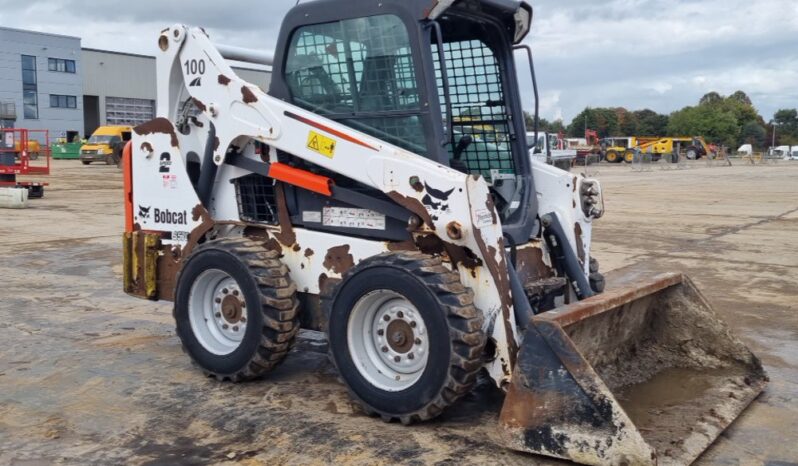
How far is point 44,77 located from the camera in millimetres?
65625

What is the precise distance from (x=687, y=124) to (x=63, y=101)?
2821 inches

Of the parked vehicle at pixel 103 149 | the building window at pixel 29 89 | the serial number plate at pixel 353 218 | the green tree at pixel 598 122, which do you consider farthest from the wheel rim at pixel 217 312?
the green tree at pixel 598 122

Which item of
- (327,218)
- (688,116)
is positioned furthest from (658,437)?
(688,116)

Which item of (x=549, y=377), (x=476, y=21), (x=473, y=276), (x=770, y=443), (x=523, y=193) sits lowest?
(x=770, y=443)

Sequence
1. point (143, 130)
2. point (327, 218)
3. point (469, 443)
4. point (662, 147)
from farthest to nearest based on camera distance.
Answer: point (662, 147) → point (143, 130) → point (327, 218) → point (469, 443)

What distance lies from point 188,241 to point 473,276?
238 cm

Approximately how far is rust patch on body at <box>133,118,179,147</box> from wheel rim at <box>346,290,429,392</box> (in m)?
2.14

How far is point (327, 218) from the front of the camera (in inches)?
212

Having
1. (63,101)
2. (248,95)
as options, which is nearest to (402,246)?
(248,95)

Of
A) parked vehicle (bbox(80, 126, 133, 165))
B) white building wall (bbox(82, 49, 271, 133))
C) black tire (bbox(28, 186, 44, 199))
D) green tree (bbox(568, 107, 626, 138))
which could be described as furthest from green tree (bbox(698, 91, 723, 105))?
black tire (bbox(28, 186, 44, 199))

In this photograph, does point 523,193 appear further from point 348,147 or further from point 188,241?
point 188,241

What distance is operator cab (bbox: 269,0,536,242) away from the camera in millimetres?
5012

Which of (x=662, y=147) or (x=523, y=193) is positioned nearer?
(x=523, y=193)

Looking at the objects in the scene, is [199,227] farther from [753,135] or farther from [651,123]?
[753,135]
